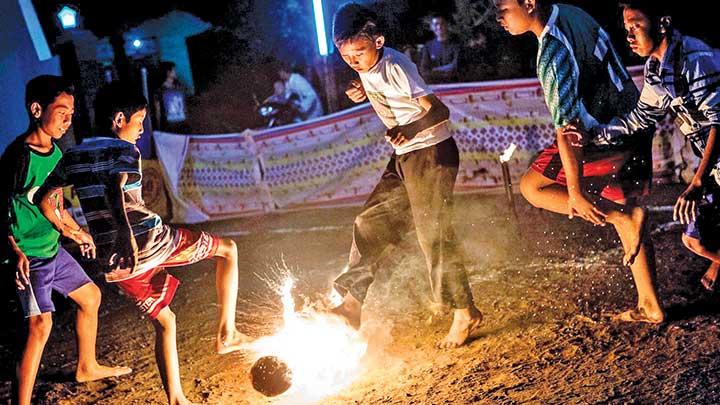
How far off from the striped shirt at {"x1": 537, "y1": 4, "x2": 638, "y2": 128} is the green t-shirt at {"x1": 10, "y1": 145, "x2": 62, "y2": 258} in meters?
3.26

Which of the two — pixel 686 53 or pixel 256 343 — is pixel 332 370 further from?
pixel 686 53

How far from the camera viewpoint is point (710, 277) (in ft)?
15.0

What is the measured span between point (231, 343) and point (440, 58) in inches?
317

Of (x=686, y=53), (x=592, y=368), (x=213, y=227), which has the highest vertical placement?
(x=686, y=53)

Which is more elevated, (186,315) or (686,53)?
(686,53)

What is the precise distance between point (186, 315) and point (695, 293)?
4.35 metres

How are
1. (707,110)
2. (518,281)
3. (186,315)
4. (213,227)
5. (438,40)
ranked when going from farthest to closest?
(438,40)
(213,227)
(186,315)
(518,281)
(707,110)

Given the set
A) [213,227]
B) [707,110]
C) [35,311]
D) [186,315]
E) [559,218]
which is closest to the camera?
[707,110]

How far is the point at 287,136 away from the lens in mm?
10305

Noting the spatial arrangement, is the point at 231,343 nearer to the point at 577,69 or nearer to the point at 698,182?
the point at 577,69

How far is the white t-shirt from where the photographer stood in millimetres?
4055

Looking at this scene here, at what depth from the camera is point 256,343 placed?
481 cm

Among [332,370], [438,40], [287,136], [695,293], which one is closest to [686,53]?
[695,293]

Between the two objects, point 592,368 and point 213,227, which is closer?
point 592,368
